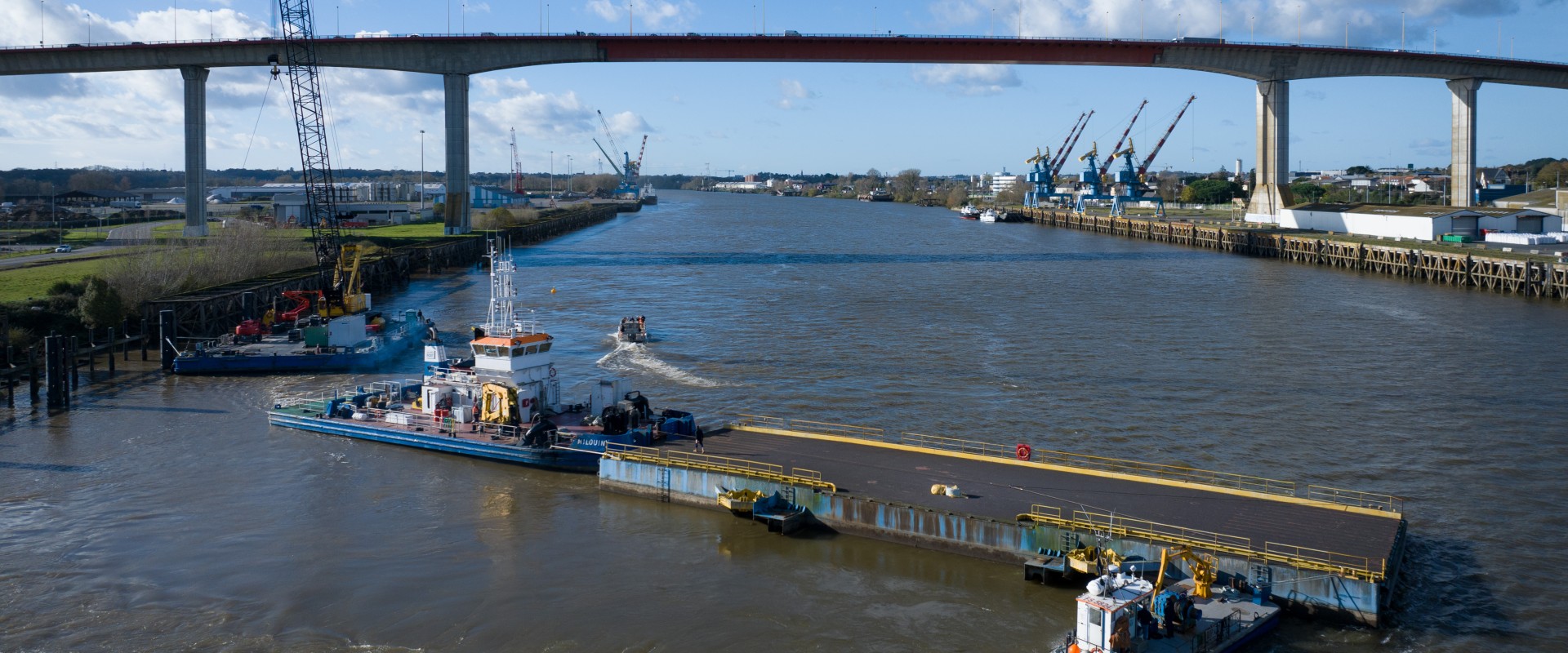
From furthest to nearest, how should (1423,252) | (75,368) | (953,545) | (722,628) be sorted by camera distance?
1. (1423,252)
2. (75,368)
3. (953,545)
4. (722,628)

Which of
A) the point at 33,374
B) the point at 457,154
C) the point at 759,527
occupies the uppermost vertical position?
the point at 457,154

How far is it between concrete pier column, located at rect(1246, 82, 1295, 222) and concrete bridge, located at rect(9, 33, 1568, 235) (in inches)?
6.1

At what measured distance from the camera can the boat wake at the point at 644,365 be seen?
4469 centimetres

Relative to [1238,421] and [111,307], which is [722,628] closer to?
[1238,421]

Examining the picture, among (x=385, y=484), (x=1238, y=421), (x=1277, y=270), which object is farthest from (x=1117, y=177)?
(x=385, y=484)

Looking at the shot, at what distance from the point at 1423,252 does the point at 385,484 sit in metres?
75.6

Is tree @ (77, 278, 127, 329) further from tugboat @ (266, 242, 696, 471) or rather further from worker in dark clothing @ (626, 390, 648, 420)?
worker in dark clothing @ (626, 390, 648, 420)

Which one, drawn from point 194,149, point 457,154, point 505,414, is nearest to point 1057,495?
point 505,414

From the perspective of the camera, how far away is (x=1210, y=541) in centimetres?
2341

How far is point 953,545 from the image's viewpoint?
2505 cm

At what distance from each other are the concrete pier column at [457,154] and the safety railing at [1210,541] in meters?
88.1

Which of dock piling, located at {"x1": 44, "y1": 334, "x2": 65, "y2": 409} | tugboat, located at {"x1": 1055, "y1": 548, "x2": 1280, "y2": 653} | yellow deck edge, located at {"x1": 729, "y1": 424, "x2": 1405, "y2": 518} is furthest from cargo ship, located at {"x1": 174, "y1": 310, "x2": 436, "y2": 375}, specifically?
tugboat, located at {"x1": 1055, "y1": 548, "x2": 1280, "y2": 653}

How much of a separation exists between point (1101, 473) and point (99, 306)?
1872 inches

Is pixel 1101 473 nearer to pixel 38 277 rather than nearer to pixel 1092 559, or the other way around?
pixel 1092 559
